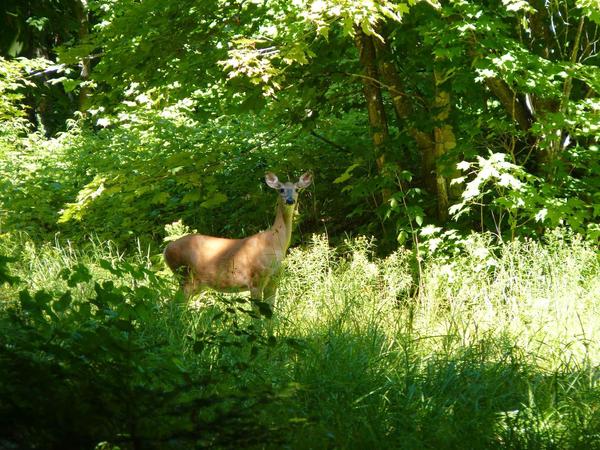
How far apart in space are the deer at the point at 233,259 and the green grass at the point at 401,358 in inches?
12.9

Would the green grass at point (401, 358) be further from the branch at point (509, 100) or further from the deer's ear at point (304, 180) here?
the branch at point (509, 100)

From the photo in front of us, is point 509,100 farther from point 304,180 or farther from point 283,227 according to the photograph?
point 283,227

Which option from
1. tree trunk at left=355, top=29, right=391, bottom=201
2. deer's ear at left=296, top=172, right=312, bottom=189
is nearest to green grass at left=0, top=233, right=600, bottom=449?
deer's ear at left=296, top=172, right=312, bottom=189

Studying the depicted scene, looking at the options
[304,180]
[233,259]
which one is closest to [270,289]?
[233,259]

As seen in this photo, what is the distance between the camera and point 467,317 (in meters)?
6.65

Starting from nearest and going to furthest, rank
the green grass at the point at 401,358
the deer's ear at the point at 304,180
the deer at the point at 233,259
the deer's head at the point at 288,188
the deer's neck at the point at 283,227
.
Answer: the green grass at the point at 401,358
the deer at the point at 233,259
the deer's neck at the point at 283,227
the deer's head at the point at 288,188
the deer's ear at the point at 304,180

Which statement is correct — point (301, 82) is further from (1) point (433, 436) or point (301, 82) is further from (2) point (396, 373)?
(1) point (433, 436)

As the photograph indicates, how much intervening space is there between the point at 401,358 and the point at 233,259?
11.5 ft

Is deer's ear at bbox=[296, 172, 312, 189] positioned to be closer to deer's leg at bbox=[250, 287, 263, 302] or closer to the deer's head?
the deer's head

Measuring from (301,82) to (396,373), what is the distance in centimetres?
586

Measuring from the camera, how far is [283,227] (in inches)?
354

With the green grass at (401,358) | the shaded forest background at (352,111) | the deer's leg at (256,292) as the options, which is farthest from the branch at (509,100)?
the deer's leg at (256,292)

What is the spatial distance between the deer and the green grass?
327 millimetres

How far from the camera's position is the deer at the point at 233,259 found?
8.58 meters
